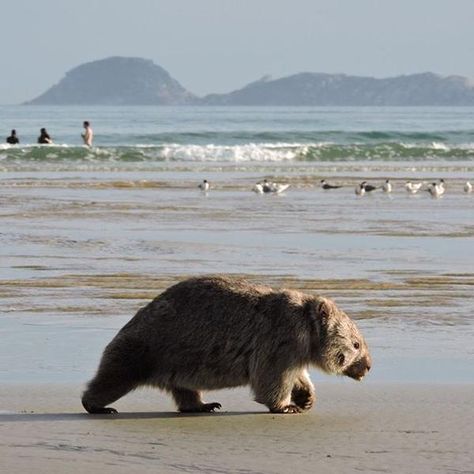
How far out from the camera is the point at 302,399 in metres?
7.73

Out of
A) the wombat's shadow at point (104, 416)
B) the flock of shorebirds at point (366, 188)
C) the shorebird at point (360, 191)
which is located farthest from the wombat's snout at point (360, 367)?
the shorebird at point (360, 191)

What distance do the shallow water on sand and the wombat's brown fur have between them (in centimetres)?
82

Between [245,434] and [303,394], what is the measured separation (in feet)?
2.84

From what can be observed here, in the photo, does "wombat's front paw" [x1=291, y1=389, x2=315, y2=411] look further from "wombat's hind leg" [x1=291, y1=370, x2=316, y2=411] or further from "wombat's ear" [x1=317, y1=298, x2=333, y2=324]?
"wombat's ear" [x1=317, y1=298, x2=333, y2=324]

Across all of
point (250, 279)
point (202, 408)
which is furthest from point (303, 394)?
point (250, 279)

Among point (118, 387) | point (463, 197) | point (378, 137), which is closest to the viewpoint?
point (118, 387)

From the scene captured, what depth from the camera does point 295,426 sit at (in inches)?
285

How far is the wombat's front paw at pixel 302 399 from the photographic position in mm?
7719

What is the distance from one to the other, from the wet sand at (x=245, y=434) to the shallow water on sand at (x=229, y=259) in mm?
584

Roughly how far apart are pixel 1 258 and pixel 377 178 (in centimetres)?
2189

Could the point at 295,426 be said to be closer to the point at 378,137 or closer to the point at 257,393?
the point at 257,393

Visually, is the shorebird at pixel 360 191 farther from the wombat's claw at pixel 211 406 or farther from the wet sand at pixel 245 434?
the wombat's claw at pixel 211 406

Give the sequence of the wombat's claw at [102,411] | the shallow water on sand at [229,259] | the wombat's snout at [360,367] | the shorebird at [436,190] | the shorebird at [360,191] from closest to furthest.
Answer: the wombat's claw at [102,411], the wombat's snout at [360,367], the shallow water on sand at [229,259], the shorebird at [436,190], the shorebird at [360,191]

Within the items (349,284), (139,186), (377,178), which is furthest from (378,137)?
(349,284)
